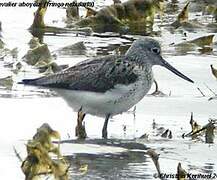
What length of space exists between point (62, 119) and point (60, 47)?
2.75 m

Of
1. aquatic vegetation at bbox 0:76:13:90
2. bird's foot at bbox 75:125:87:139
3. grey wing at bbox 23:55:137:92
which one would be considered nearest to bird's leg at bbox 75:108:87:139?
bird's foot at bbox 75:125:87:139

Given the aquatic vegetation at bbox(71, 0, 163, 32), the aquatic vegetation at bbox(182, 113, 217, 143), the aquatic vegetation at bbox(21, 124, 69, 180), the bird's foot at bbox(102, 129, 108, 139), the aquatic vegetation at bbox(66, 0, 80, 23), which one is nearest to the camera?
the aquatic vegetation at bbox(21, 124, 69, 180)

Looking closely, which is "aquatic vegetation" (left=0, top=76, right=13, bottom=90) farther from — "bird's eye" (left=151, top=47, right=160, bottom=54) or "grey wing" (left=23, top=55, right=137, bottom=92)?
"bird's eye" (left=151, top=47, right=160, bottom=54)

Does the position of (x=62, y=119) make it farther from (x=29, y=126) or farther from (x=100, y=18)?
(x=100, y=18)

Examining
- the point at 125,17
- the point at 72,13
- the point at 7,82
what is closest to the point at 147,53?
the point at 7,82

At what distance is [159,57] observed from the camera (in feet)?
29.4

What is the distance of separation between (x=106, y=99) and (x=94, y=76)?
0.24 m

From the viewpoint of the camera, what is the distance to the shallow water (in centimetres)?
661

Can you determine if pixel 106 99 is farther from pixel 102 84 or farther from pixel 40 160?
pixel 40 160

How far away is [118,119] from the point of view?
27.5 ft

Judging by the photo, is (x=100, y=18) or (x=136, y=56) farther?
(x=100, y=18)

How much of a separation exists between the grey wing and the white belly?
50 mm

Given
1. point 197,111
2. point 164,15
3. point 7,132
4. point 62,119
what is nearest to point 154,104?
point 197,111

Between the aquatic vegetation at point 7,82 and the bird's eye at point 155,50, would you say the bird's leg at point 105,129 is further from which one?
the aquatic vegetation at point 7,82
